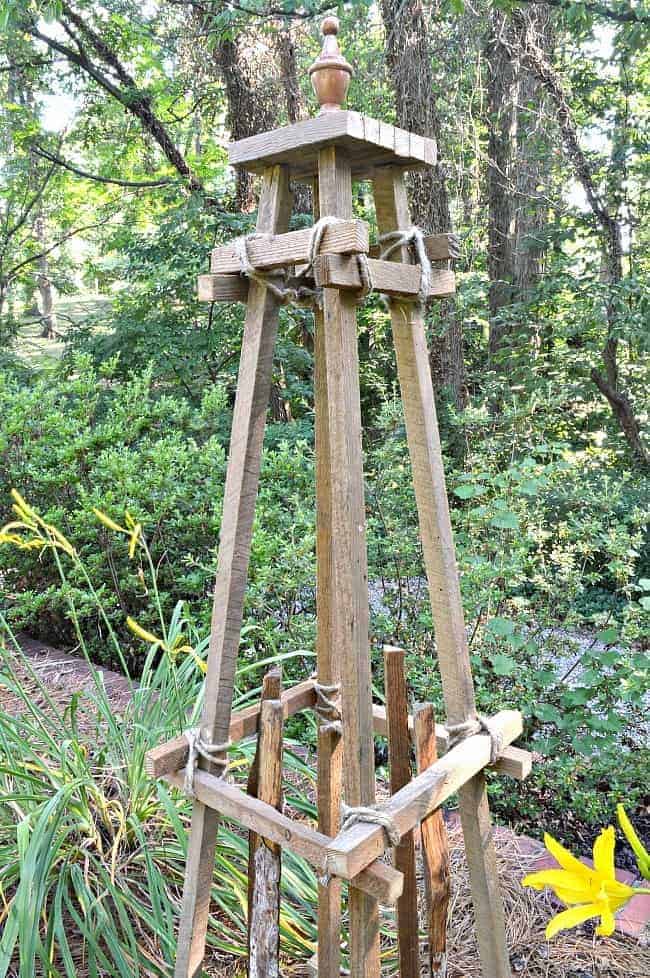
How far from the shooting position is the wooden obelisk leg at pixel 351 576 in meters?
1.20

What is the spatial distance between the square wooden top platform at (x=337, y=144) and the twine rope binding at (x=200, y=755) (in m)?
1.08

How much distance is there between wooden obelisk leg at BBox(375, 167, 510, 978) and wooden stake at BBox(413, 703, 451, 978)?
0.07m

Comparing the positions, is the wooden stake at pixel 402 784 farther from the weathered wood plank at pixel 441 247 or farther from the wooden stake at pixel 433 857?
the weathered wood plank at pixel 441 247

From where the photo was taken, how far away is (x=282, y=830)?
128 centimetres

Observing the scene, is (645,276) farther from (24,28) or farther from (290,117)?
(24,28)

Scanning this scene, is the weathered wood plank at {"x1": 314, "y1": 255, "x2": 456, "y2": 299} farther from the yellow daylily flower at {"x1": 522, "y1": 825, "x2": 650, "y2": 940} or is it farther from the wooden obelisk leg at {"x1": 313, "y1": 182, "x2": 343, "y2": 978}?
the yellow daylily flower at {"x1": 522, "y1": 825, "x2": 650, "y2": 940}

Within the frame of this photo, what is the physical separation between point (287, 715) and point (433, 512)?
0.63 m

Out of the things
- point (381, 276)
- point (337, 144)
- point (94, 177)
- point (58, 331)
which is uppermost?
point (58, 331)

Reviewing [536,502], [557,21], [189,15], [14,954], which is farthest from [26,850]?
[189,15]

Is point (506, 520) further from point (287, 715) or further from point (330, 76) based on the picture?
point (330, 76)

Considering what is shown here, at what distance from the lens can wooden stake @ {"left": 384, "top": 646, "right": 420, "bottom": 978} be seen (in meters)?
1.52

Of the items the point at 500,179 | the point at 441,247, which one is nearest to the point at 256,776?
the point at 441,247

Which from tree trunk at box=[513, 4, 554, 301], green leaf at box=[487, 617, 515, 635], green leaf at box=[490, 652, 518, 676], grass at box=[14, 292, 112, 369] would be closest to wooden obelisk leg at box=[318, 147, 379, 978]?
green leaf at box=[490, 652, 518, 676]

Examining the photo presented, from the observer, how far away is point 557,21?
17.0ft
